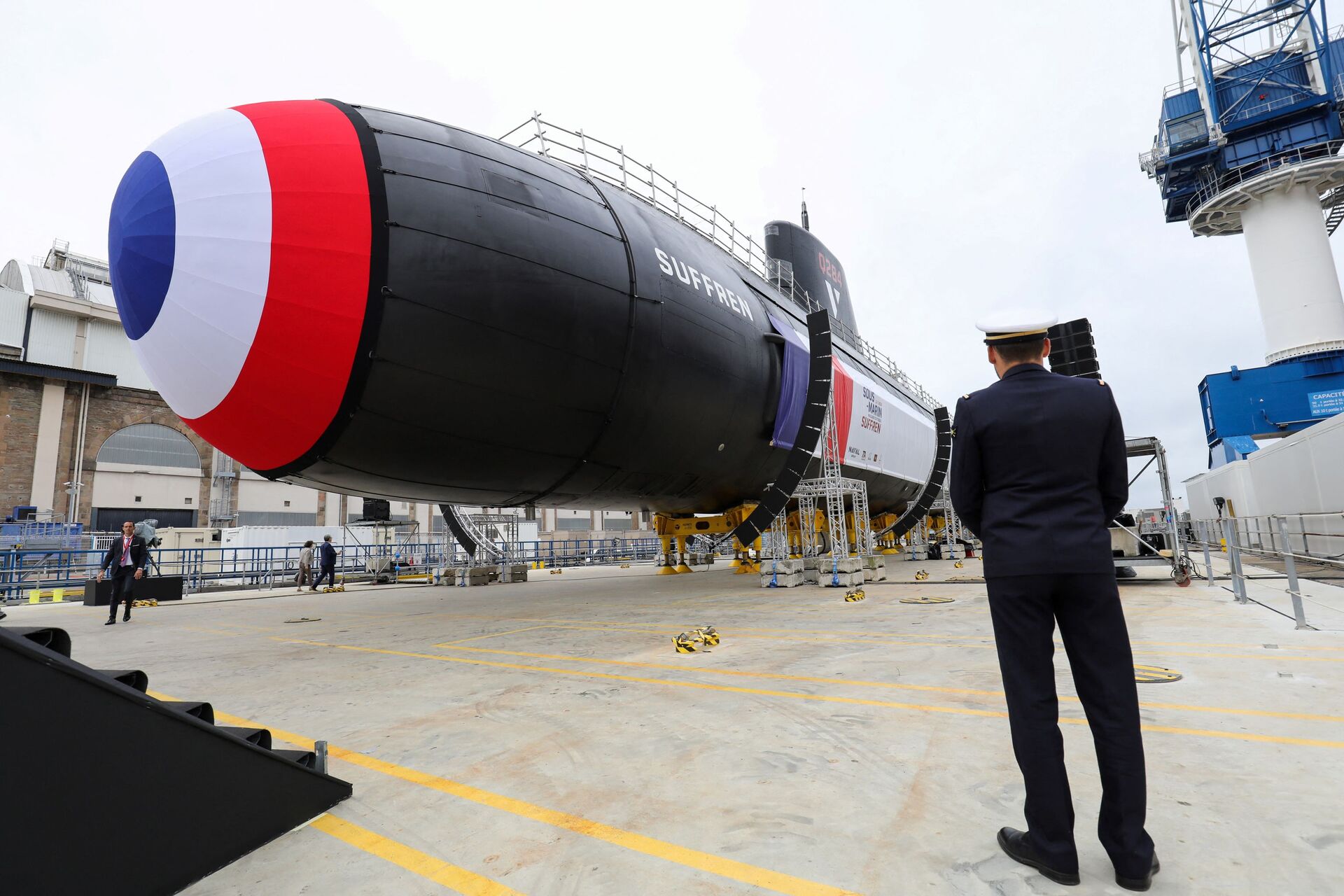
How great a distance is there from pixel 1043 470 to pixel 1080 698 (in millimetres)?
782

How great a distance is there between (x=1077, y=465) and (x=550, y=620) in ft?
25.6

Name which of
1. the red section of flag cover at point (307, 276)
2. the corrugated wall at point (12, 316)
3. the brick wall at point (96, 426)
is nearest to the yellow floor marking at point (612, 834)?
the red section of flag cover at point (307, 276)

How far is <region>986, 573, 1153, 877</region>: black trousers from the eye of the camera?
6.55ft

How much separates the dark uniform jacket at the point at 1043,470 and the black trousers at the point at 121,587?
1312 cm

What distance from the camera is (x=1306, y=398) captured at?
31625 millimetres

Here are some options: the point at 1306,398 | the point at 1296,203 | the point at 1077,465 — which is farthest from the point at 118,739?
the point at 1296,203

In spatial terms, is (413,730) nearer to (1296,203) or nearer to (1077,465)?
(1077,465)

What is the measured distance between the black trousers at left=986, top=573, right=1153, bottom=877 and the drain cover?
290cm

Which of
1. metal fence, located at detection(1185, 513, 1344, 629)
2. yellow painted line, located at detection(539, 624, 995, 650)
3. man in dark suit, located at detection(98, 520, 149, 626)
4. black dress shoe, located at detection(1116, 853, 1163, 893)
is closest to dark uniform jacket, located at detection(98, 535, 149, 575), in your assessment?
man in dark suit, located at detection(98, 520, 149, 626)

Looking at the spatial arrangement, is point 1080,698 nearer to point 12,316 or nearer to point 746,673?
point 746,673

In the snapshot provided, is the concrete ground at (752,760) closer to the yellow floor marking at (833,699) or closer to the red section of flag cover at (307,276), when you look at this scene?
the yellow floor marking at (833,699)

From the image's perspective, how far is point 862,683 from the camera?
4.64 meters

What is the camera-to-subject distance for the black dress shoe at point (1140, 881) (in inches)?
76.1

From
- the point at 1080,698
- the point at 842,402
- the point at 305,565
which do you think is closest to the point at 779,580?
the point at 842,402
